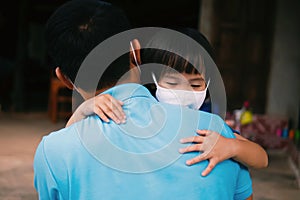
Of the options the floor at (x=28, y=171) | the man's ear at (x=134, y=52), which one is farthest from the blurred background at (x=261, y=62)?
the man's ear at (x=134, y=52)

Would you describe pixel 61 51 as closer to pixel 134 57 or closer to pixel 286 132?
pixel 134 57

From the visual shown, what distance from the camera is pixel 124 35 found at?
112 cm

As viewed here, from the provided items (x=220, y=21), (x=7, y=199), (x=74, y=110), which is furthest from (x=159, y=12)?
(x=74, y=110)

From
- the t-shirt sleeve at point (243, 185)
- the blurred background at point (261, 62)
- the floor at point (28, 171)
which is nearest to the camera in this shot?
the t-shirt sleeve at point (243, 185)

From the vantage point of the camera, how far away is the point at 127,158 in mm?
1019

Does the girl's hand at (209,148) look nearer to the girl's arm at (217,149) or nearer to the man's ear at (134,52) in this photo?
the girl's arm at (217,149)

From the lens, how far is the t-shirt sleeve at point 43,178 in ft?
3.32

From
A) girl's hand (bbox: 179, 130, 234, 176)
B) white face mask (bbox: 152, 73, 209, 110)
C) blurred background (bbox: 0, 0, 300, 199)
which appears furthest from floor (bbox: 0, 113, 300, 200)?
girl's hand (bbox: 179, 130, 234, 176)

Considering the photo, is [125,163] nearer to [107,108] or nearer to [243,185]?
[107,108]

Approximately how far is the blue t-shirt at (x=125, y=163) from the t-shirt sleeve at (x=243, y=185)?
0.09m

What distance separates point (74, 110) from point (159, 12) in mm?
8831

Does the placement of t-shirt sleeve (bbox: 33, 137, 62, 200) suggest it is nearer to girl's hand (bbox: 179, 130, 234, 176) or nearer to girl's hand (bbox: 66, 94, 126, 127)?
girl's hand (bbox: 66, 94, 126, 127)

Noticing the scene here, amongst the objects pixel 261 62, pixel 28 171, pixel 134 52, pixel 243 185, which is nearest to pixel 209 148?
pixel 243 185

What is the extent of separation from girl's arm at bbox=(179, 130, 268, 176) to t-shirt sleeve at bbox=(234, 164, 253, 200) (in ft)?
0.08
